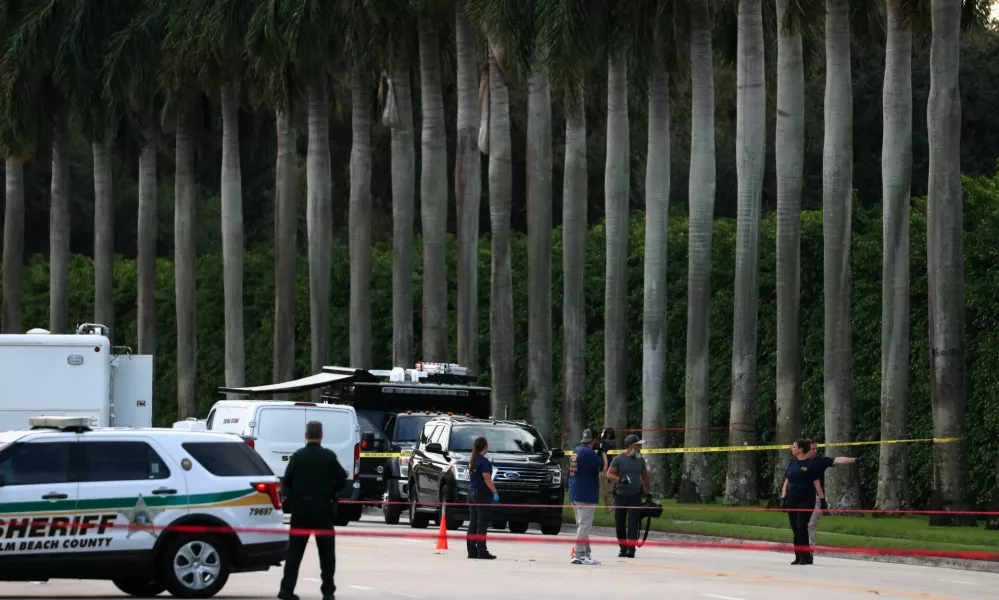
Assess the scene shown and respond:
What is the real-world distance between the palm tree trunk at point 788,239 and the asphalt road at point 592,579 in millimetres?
7422

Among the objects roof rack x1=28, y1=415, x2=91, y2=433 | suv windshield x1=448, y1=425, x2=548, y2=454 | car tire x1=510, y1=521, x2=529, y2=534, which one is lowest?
car tire x1=510, y1=521, x2=529, y2=534

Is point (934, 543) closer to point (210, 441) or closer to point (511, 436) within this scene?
point (511, 436)

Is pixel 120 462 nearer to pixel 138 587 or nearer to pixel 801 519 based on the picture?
pixel 138 587

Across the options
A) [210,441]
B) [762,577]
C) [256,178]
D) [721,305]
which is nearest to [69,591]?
[210,441]

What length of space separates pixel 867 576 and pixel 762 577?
4.31 ft

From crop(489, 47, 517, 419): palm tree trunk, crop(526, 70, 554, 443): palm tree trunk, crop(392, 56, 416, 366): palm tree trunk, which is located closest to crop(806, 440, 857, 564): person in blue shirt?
crop(526, 70, 554, 443): palm tree trunk

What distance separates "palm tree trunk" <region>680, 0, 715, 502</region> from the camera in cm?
3644

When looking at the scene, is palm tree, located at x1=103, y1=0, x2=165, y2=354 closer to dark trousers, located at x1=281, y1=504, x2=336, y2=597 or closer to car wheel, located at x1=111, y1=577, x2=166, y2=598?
car wheel, located at x1=111, y1=577, x2=166, y2=598

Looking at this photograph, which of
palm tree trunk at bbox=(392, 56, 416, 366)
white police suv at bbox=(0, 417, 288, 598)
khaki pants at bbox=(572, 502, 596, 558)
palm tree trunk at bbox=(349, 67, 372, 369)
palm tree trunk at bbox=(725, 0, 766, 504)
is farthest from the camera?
palm tree trunk at bbox=(349, 67, 372, 369)

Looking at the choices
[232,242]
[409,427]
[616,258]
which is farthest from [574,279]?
[232,242]

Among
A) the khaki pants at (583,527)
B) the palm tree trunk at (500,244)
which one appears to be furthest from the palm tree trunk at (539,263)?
the khaki pants at (583,527)

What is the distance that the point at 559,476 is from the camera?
30828mm

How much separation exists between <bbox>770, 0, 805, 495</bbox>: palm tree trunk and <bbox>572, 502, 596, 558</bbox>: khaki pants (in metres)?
9.78

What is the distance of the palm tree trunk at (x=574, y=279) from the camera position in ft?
138
